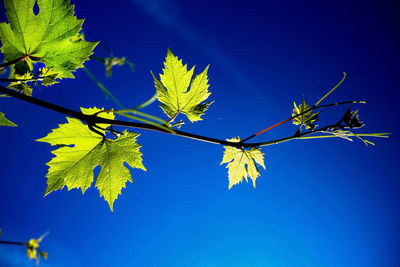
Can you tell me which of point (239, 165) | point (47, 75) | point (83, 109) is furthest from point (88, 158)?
point (239, 165)

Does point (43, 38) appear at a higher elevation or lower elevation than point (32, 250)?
higher

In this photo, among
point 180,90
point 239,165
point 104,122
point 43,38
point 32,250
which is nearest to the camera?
point 104,122

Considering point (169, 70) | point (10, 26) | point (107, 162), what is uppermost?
point (169, 70)

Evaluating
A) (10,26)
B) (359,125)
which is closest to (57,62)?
(10,26)

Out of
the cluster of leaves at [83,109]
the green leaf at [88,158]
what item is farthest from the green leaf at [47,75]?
the green leaf at [88,158]

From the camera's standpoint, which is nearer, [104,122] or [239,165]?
[104,122]

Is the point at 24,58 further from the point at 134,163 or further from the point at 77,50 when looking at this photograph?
the point at 134,163

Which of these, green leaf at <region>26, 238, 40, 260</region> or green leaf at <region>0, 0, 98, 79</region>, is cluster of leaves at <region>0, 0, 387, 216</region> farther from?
green leaf at <region>26, 238, 40, 260</region>

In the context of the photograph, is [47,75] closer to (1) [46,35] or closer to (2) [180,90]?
(1) [46,35]

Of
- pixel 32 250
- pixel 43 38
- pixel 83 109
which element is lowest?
pixel 32 250
